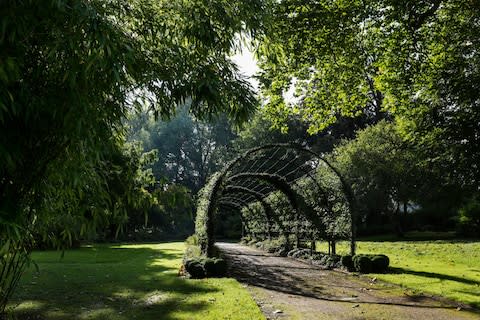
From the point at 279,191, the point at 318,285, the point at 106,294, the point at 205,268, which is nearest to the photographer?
the point at 106,294

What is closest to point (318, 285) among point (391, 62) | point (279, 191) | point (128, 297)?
point (128, 297)

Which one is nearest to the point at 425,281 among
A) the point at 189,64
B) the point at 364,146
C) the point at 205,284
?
the point at 205,284

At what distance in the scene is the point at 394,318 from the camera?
233 inches

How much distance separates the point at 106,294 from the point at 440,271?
8.24 metres

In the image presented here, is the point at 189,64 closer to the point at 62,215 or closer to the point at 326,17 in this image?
the point at 62,215

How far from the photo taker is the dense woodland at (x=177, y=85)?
260 centimetres

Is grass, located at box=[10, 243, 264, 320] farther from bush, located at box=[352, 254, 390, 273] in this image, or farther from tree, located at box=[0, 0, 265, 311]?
bush, located at box=[352, 254, 390, 273]

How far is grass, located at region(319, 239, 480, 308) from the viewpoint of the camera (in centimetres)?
783

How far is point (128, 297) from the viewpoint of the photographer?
7.49 meters

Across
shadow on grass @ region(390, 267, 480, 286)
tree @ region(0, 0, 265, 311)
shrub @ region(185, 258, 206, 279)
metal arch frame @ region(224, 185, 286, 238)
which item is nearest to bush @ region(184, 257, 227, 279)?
shrub @ region(185, 258, 206, 279)

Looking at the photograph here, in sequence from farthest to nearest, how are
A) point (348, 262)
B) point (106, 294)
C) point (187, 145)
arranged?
point (187, 145), point (348, 262), point (106, 294)

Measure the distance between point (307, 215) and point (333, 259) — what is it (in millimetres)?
2572

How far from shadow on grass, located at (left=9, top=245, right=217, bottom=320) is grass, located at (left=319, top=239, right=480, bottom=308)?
14.5 feet

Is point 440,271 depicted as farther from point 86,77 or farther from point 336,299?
point 86,77
